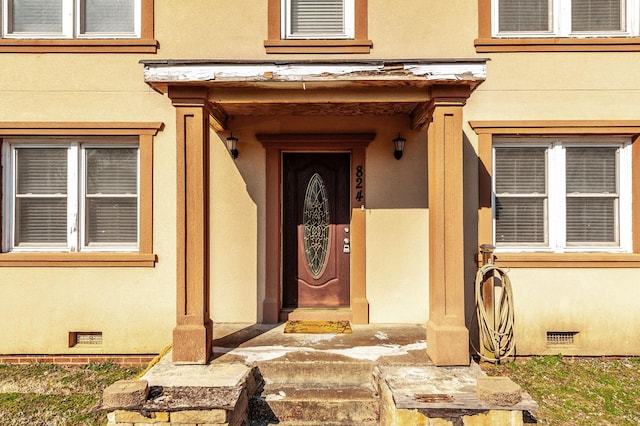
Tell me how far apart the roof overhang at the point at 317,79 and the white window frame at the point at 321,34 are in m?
1.56

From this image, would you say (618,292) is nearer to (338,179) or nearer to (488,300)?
(488,300)

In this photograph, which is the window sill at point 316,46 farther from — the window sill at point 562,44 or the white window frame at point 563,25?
the white window frame at point 563,25

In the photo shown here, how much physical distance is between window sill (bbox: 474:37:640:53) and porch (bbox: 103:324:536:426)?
3.94 m

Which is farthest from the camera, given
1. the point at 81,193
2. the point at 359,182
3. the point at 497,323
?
the point at 359,182

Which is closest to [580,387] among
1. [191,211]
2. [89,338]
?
[191,211]

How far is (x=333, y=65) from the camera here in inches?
160

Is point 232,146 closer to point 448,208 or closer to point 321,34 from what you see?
point 321,34

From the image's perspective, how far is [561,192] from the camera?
5.48m

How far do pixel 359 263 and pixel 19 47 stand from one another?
211 inches

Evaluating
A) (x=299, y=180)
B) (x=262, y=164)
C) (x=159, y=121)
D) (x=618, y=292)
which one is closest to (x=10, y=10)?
(x=159, y=121)

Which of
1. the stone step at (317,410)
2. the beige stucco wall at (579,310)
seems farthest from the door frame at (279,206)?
the beige stucco wall at (579,310)

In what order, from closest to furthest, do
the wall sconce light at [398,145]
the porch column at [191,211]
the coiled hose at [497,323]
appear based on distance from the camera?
the porch column at [191,211] < the coiled hose at [497,323] < the wall sconce light at [398,145]

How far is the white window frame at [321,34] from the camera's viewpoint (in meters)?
5.48

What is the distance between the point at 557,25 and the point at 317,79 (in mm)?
3716
